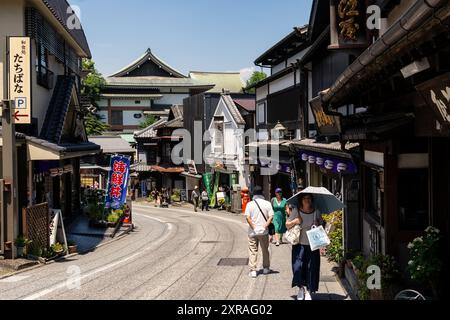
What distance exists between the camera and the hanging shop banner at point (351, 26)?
1200 cm

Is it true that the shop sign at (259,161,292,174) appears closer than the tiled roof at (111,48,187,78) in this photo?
Yes

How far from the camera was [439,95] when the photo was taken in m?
5.17

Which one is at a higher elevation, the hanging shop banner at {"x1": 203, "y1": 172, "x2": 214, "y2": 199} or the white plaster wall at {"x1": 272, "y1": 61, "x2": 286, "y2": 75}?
the white plaster wall at {"x1": 272, "y1": 61, "x2": 286, "y2": 75}

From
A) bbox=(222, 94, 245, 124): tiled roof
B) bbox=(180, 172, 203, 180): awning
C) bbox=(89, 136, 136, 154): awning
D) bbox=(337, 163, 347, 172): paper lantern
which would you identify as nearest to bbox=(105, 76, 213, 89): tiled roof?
bbox=(89, 136, 136, 154): awning

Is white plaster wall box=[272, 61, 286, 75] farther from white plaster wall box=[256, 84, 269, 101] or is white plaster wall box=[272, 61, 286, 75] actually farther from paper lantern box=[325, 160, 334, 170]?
paper lantern box=[325, 160, 334, 170]

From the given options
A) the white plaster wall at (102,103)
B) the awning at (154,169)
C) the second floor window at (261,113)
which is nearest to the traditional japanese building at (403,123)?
the second floor window at (261,113)

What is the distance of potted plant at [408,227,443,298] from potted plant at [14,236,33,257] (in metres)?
11.3

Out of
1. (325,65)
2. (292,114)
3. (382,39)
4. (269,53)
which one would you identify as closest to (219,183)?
(269,53)

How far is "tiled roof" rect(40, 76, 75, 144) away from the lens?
70.4 feet

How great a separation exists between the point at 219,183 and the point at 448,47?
3883cm

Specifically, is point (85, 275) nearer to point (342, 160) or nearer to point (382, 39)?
point (342, 160)

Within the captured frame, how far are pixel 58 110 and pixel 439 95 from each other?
19855 mm

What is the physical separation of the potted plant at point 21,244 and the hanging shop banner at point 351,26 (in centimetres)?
944

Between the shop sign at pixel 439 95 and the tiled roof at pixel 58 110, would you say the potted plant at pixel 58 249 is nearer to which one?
the tiled roof at pixel 58 110
